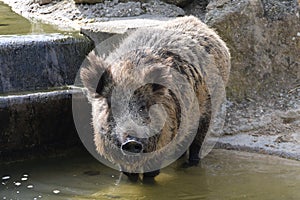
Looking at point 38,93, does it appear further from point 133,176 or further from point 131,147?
point 131,147

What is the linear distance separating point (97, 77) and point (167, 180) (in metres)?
1.37

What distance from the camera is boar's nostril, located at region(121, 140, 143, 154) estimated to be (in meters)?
5.18

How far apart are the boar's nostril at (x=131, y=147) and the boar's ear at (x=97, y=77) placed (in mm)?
586

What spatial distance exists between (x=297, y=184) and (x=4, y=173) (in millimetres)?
2877

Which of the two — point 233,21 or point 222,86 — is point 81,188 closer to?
point 222,86

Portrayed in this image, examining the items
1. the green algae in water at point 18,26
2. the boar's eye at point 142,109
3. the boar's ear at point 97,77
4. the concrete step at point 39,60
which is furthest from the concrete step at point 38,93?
the boar's eye at point 142,109

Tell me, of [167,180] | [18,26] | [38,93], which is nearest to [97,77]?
[38,93]

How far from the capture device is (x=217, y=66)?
675cm

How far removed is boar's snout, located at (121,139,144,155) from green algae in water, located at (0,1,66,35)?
430 cm

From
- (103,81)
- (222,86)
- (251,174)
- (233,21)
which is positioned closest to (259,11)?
(233,21)

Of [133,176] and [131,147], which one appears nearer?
[131,147]

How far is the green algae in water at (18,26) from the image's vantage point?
Result: 30.6ft

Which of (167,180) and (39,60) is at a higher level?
(39,60)

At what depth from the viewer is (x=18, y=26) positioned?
10.0 metres
